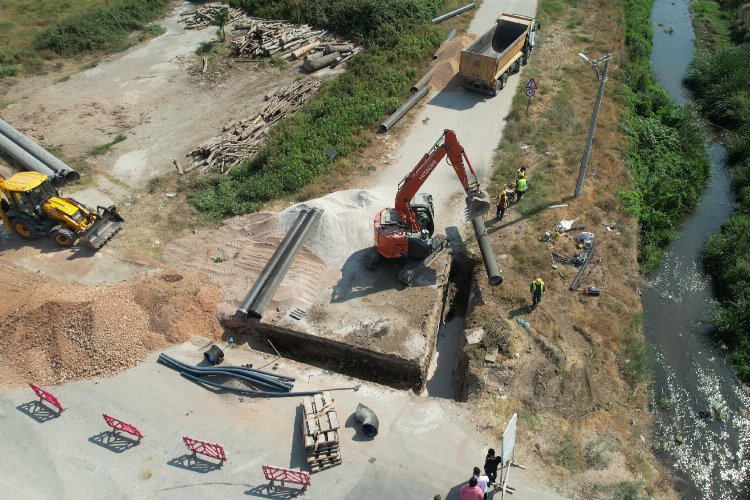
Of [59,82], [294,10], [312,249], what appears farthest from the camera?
[294,10]

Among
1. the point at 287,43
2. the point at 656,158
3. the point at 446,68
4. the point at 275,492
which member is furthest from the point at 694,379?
the point at 287,43

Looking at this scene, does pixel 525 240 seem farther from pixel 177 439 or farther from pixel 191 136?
pixel 191 136

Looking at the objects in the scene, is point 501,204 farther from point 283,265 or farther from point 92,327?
point 92,327

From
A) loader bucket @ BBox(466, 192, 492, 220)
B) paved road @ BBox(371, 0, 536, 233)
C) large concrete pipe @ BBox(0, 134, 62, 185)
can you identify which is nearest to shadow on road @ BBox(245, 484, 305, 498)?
loader bucket @ BBox(466, 192, 492, 220)

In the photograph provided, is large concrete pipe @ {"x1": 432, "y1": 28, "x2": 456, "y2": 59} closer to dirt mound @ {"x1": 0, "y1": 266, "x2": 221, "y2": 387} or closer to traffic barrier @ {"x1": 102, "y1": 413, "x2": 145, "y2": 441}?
dirt mound @ {"x1": 0, "y1": 266, "x2": 221, "y2": 387}

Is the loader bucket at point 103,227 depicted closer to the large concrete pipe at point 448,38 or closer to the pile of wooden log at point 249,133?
the pile of wooden log at point 249,133

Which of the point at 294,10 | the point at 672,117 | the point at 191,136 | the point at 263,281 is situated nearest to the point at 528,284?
the point at 263,281

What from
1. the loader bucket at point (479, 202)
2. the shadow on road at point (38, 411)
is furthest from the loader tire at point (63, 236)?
the loader bucket at point (479, 202)

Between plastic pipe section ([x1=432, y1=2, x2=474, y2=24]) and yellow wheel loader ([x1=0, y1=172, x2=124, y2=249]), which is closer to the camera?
yellow wheel loader ([x1=0, y1=172, x2=124, y2=249])
